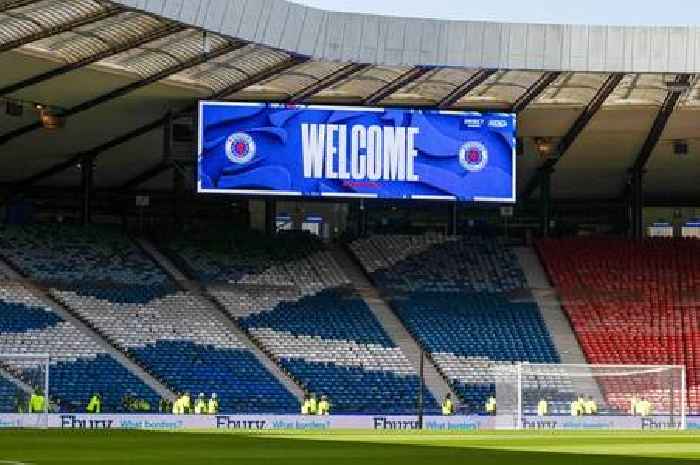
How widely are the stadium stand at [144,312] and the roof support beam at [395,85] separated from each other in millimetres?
10153

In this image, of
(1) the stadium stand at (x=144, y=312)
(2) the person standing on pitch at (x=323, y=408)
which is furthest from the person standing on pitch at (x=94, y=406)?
(2) the person standing on pitch at (x=323, y=408)

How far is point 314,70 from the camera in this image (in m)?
52.4

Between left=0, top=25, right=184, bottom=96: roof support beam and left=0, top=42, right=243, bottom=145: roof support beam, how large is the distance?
2.77 m

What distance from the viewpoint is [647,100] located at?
55.3m

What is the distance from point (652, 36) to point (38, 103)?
21.6m

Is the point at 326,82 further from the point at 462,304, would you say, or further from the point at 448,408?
the point at 448,408

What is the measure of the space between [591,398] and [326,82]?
14519 mm

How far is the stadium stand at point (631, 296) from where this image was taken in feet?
190

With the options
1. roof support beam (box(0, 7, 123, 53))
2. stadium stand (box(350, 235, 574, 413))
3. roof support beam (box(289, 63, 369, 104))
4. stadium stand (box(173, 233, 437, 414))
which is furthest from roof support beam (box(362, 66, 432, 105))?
roof support beam (box(0, 7, 123, 53))

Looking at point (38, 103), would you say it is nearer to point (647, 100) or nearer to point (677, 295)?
point (647, 100)

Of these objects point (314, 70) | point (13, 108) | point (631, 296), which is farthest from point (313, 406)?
point (631, 296)

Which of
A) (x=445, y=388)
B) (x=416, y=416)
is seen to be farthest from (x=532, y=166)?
(x=416, y=416)

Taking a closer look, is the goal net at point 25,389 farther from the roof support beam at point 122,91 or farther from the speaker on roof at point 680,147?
the speaker on roof at point 680,147

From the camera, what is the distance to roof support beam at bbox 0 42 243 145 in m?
49.6
